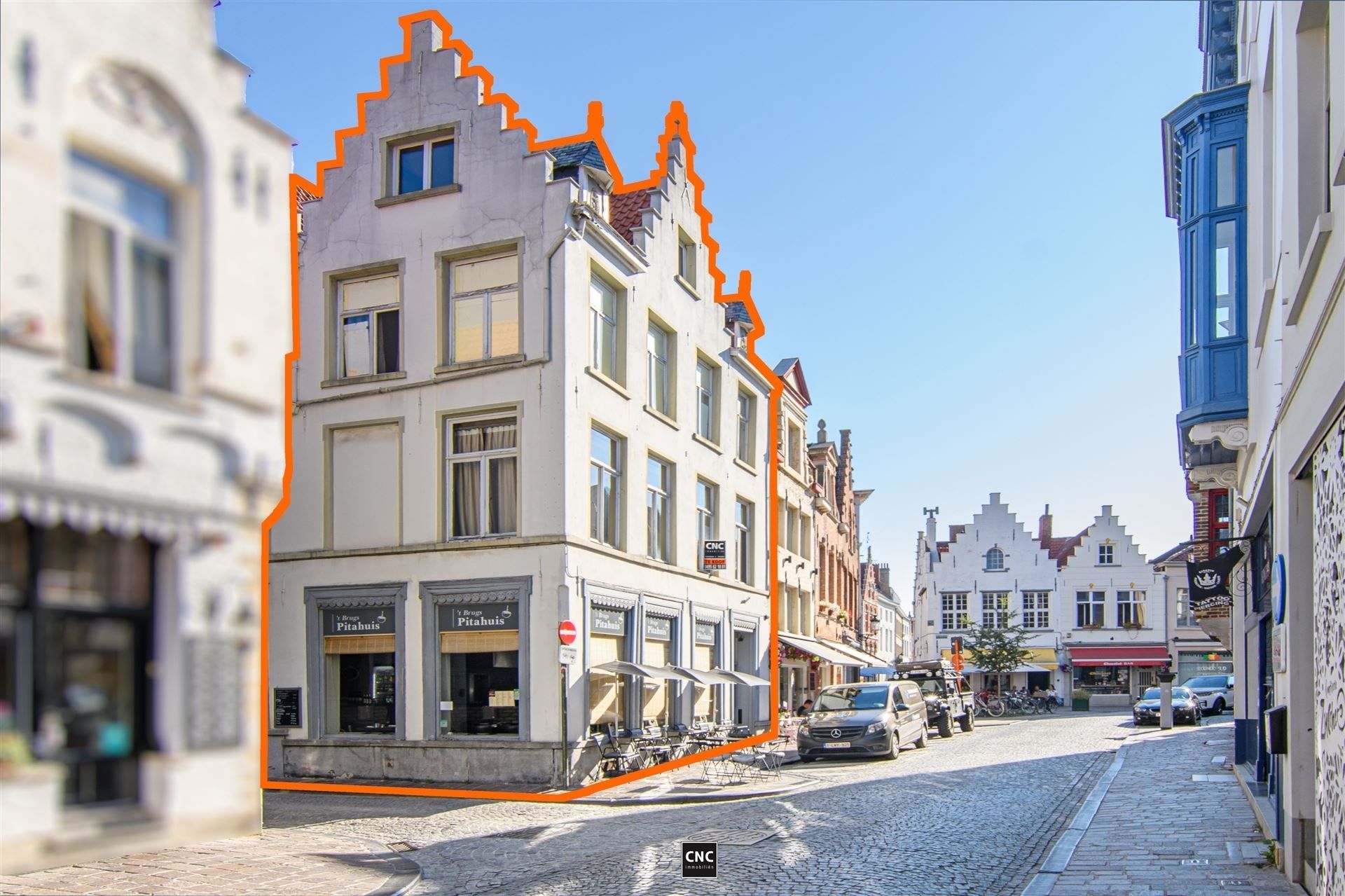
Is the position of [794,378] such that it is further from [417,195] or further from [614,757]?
[417,195]

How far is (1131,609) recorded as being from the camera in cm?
5962

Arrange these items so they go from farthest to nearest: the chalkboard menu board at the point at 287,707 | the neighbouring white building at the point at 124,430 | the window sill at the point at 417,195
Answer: the chalkboard menu board at the point at 287,707, the window sill at the point at 417,195, the neighbouring white building at the point at 124,430

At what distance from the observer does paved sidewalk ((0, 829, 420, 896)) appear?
2646mm

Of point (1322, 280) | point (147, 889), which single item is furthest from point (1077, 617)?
point (147, 889)

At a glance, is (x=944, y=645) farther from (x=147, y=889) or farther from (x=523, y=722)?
(x=147, y=889)

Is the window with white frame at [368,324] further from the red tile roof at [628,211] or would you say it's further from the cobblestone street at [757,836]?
Result: the cobblestone street at [757,836]

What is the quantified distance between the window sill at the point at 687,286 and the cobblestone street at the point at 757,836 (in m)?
5.01

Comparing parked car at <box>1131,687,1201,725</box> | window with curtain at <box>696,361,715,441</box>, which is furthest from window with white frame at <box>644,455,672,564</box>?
parked car at <box>1131,687,1201,725</box>

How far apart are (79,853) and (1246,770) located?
1951 centimetres

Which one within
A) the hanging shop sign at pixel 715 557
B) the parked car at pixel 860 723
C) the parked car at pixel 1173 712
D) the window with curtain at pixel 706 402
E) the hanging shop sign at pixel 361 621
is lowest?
the parked car at pixel 1173 712

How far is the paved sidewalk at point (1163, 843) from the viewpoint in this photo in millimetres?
9641

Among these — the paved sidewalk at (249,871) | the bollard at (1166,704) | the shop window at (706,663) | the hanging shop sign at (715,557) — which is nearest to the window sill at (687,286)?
the hanging shop sign at (715,557)

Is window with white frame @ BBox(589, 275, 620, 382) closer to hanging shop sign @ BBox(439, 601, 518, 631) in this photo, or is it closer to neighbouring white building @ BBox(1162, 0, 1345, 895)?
neighbouring white building @ BBox(1162, 0, 1345, 895)

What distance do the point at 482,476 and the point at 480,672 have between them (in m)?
3.84
